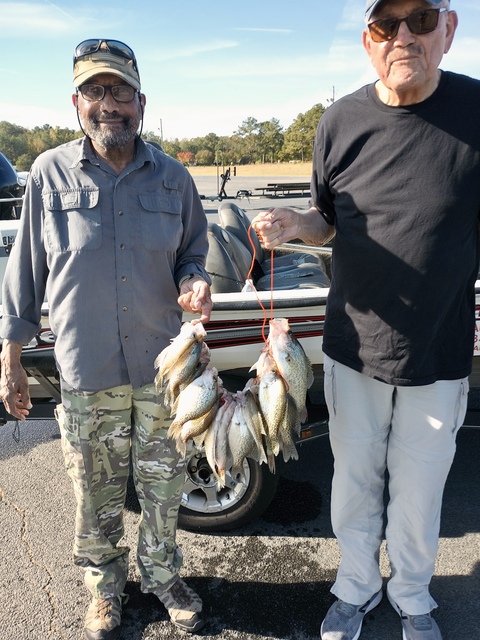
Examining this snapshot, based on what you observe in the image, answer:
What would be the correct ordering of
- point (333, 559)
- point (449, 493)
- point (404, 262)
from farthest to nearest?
1. point (449, 493)
2. point (333, 559)
3. point (404, 262)

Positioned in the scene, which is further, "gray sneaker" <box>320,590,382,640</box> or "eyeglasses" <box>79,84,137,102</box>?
"gray sneaker" <box>320,590,382,640</box>

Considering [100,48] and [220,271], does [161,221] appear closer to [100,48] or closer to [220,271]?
[100,48]

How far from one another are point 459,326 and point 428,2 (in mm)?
1121

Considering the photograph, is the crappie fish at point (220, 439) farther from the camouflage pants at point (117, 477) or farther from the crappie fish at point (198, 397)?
the camouflage pants at point (117, 477)

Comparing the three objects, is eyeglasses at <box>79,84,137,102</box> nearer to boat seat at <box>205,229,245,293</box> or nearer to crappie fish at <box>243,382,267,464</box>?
crappie fish at <box>243,382,267,464</box>

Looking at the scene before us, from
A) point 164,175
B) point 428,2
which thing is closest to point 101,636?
point 164,175

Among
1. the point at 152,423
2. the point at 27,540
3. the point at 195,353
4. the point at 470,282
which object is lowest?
the point at 27,540

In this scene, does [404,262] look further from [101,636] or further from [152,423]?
[101,636]

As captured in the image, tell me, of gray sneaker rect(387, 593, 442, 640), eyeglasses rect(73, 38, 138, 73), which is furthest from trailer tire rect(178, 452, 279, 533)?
eyeglasses rect(73, 38, 138, 73)

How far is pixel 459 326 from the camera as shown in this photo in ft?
6.62

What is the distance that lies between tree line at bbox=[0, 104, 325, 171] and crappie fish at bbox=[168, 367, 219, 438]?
4158 centimetres

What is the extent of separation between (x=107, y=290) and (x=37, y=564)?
5.68 feet

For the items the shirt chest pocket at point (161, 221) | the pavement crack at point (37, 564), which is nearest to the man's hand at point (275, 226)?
the shirt chest pocket at point (161, 221)

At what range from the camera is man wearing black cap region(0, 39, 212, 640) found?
2049 millimetres
